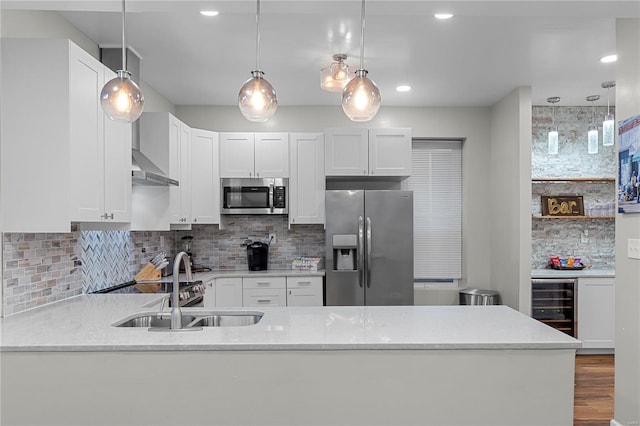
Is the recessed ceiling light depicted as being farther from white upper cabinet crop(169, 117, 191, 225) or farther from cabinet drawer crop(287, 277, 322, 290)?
white upper cabinet crop(169, 117, 191, 225)

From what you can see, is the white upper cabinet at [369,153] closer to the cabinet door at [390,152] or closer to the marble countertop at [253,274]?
the cabinet door at [390,152]

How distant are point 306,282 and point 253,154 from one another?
1.51m

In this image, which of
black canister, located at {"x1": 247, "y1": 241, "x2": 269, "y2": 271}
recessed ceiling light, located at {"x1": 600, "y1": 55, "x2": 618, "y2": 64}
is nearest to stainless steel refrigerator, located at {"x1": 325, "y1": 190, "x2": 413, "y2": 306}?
black canister, located at {"x1": 247, "y1": 241, "x2": 269, "y2": 271}

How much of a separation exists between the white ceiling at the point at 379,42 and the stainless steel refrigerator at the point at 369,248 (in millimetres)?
1171

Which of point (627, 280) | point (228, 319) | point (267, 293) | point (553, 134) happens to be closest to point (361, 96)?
point (228, 319)

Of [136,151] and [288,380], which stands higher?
[136,151]

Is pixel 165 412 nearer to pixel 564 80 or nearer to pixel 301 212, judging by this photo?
pixel 301 212

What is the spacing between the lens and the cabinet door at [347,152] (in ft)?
15.7

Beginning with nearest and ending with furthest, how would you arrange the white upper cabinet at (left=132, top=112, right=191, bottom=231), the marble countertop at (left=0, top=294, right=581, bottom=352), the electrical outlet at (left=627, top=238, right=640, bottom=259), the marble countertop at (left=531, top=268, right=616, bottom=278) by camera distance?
the marble countertop at (left=0, top=294, right=581, bottom=352) < the electrical outlet at (left=627, top=238, right=640, bottom=259) < the white upper cabinet at (left=132, top=112, right=191, bottom=231) < the marble countertop at (left=531, top=268, right=616, bottom=278)

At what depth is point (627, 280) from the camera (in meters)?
2.68

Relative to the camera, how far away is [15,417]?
190 centimetres

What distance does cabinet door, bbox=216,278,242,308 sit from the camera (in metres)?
4.56

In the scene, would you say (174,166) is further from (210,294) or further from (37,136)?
(37,136)

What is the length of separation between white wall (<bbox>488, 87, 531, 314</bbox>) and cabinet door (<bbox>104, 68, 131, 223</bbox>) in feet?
11.9
